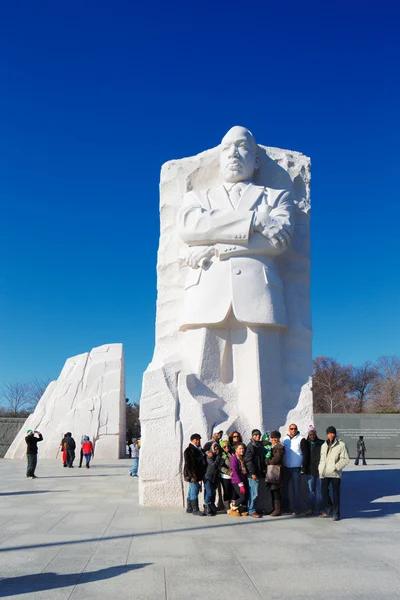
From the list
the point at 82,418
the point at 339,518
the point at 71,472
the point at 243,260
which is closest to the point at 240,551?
the point at 339,518

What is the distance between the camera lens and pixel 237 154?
9.10m

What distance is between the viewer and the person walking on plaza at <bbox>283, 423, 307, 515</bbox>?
297 inches

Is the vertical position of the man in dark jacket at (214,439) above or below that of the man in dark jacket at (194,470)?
above

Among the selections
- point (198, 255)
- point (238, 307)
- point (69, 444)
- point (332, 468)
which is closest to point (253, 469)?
point (332, 468)

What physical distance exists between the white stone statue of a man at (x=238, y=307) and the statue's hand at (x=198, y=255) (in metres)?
0.02

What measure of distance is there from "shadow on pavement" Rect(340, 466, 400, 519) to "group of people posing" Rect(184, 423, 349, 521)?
58 cm

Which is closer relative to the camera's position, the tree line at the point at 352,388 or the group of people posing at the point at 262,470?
the group of people posing at the point at 262,470

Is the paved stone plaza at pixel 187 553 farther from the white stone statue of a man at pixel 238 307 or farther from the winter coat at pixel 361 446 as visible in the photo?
the winter coat at pixel 361 446

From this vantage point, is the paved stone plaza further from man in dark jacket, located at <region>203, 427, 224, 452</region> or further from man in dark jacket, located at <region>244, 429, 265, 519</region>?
man in dark jacket, located at <region>203, 427, 224, 452</region>

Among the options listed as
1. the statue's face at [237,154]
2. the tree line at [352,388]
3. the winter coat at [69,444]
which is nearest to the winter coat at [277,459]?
the statue's face at [237,154]

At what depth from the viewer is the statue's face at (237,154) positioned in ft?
29.8

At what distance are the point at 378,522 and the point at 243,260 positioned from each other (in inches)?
159

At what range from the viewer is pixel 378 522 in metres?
6.76

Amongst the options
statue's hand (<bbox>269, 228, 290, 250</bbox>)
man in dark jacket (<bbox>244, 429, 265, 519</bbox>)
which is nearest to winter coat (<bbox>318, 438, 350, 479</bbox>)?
man in dark jacket (<bbox>244, 429, 265, 519</bbox>)
